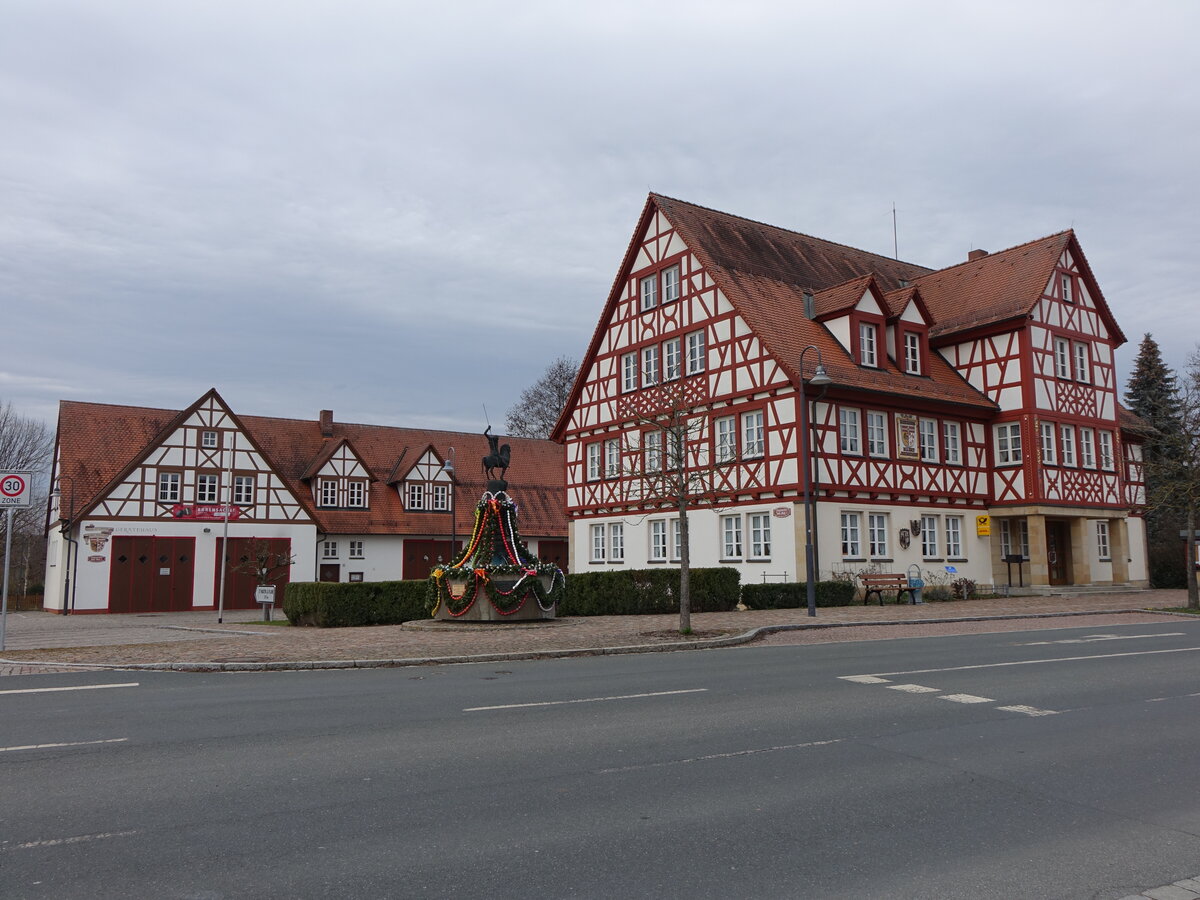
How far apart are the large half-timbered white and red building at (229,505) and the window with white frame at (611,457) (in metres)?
7.18

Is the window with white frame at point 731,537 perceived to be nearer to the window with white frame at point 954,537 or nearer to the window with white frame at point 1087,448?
the window with white frame at point 954,537

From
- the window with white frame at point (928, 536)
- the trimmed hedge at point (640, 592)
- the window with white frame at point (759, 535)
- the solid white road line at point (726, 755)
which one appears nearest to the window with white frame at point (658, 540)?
the window with white frame at point (759, 535)

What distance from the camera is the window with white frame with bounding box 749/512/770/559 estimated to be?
29703 mm

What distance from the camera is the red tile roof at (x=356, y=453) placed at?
40562 mm

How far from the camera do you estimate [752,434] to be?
3078 centimetres

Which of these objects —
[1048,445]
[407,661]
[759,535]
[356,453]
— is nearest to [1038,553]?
[1048,445]

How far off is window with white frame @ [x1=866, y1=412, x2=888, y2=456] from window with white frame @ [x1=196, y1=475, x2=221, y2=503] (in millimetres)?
26902

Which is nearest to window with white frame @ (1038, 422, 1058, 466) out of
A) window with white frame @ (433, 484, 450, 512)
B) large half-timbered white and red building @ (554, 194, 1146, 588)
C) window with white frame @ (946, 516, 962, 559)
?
large half-timbered white and red building @ (554, 194, 1146, 588)

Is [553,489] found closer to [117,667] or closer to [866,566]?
[866,566]

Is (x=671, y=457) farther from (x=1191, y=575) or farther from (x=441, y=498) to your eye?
(x=441, y=498)

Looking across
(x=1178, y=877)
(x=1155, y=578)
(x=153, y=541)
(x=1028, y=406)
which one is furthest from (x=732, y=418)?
(x=1178, y=877)

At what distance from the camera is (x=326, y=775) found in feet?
23.0

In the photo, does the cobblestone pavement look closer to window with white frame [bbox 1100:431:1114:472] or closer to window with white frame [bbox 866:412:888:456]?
window with white frame [bbox 866:412:888:456]

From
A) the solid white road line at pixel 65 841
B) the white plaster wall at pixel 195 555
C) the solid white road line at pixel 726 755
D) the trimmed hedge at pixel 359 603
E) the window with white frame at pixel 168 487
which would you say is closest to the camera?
the solid white road line at pixel 65 841
